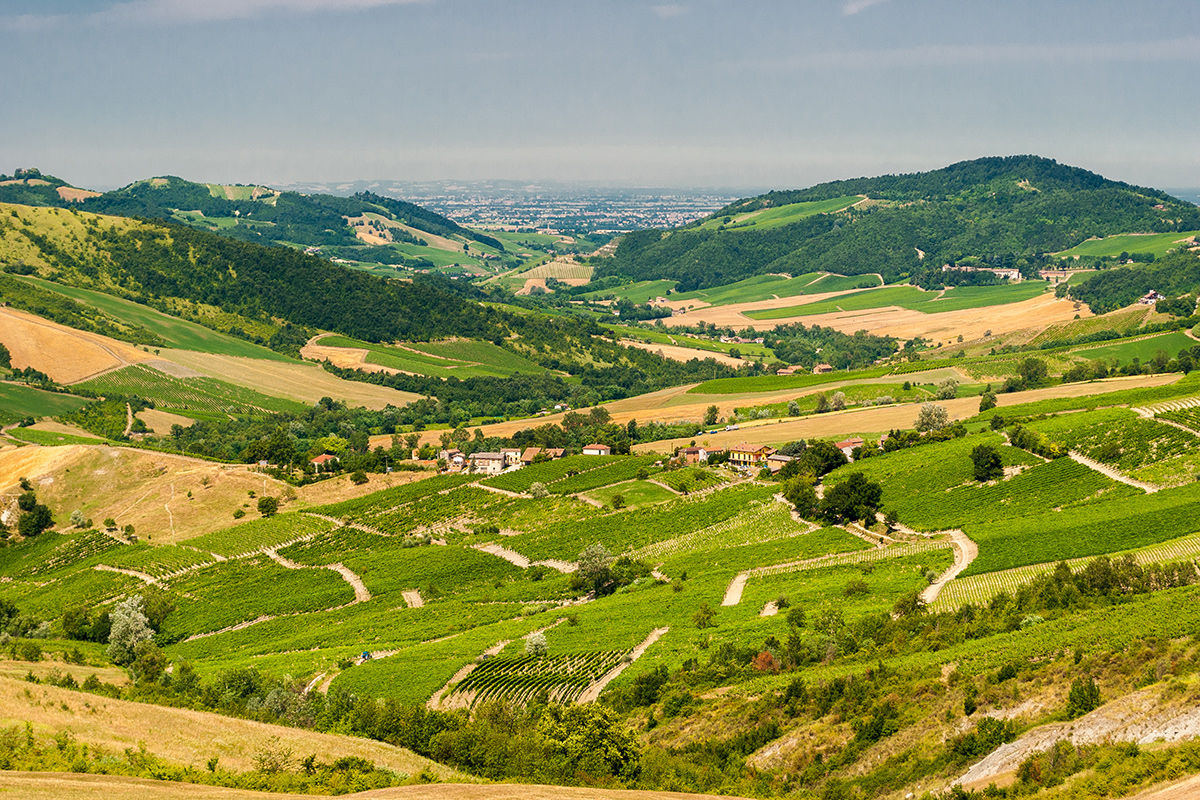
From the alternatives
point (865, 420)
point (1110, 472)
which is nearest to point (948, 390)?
point (865, 420)

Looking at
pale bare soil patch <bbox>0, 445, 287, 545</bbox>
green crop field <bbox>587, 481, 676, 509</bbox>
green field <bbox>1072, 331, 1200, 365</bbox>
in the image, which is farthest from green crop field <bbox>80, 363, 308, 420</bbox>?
A: green field <bbox>1072, 331, 1200, 365</bbox>

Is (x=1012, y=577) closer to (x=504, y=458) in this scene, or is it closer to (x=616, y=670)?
(x=616, y=670)

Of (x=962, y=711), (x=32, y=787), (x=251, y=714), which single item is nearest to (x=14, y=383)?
(x=251, y=714)

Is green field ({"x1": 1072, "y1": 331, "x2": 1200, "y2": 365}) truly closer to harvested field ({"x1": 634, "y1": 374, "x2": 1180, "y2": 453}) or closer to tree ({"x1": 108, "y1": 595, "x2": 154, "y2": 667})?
harvested field ({"x1": 634, "y1": 374, "x2": 1180, "y2": 453})

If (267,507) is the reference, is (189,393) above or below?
above

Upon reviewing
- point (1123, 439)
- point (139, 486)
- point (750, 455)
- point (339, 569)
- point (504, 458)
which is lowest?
point (339, 569)

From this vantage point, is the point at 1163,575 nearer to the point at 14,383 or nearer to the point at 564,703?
the point at 564,703

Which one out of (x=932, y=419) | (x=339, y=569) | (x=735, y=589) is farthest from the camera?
(x=932, y=419)

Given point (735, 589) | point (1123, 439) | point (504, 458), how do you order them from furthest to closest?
point (504, 458), point (1123, 439), point (735, 589)
